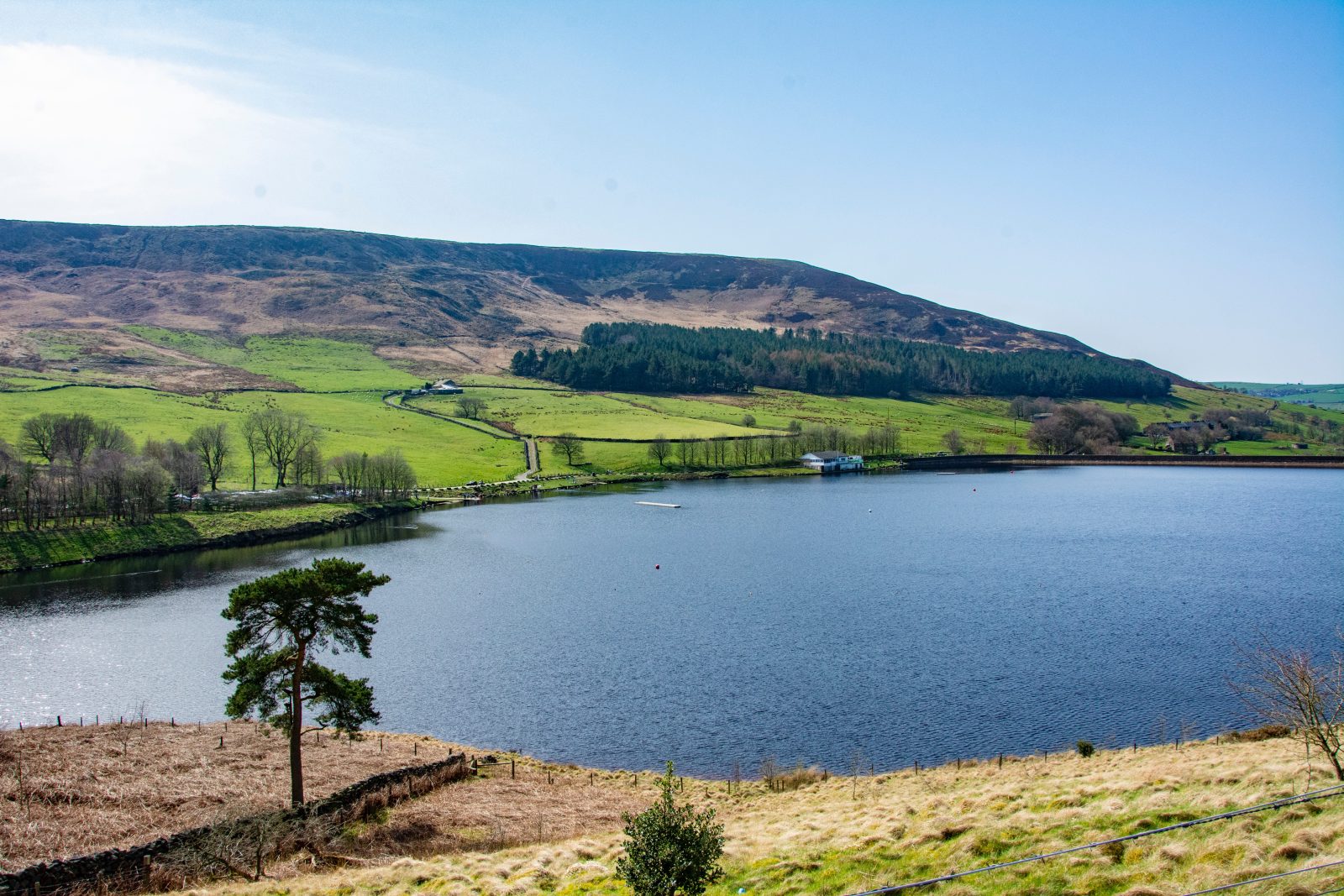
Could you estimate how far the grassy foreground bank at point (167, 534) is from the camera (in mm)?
83831

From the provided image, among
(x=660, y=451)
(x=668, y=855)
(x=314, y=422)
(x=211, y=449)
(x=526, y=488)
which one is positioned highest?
(x=314, y=422)

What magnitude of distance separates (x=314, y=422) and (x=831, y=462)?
3667 inches

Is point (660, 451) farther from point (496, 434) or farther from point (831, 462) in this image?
point (831, 462)

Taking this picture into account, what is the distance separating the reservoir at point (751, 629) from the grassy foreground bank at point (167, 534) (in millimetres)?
3351

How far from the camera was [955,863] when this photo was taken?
21.4 meters

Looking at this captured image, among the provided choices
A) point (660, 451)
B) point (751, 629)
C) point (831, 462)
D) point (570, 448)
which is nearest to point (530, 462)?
point (570, 448)

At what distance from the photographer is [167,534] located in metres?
93.4

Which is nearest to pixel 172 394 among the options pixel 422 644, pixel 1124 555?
pixel 422 644

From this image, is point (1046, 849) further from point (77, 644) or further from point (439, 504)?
point (439, 504)

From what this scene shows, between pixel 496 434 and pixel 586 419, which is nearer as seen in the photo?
pixel 496 434

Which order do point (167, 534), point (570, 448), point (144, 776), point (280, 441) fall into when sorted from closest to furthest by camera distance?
point (144, 776), point (167, 534), point (280, 441), point (570, 448)

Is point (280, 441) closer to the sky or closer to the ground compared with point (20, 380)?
closer to the ground

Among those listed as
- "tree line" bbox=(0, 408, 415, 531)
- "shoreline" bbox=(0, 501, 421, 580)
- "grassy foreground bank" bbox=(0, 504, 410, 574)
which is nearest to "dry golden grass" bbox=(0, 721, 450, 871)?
"shoreline" bbox=(0, 501, 421, 580)

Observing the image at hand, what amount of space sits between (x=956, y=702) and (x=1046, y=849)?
1049 inches
